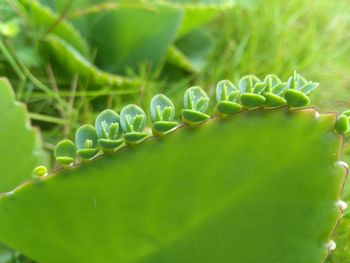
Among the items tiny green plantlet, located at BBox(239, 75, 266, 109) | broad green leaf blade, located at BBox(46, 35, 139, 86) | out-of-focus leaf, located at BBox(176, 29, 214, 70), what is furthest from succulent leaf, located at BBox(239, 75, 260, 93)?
out-of-focus leaf, located at BBox(176, 29, 214, 70)

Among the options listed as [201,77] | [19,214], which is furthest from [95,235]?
[201,77]

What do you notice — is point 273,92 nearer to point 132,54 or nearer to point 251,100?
point 251,100

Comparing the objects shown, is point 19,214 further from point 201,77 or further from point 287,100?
point 201,77

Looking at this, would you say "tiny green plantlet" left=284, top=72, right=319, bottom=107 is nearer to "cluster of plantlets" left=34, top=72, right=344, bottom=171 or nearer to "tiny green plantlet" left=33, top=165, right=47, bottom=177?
"cluster of plantlets" left=34, top=72, right=344, bottom=171

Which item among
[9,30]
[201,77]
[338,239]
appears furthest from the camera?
[201,77]

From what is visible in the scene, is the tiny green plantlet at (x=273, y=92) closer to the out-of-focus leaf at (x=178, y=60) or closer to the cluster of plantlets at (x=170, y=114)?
the cluster of plantlets at (x=170, y=114)

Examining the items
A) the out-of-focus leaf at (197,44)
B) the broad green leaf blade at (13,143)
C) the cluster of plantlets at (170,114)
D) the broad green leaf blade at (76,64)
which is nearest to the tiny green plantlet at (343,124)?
the cluster of plantlets at (170,114)
